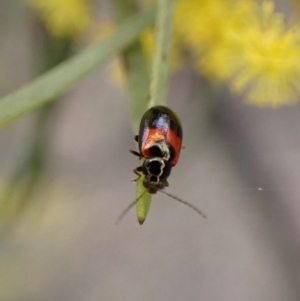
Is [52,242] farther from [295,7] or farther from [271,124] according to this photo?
[295,7]

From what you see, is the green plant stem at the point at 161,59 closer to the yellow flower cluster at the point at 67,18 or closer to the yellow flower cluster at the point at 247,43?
the yellow flower cluster at the point at 247,43

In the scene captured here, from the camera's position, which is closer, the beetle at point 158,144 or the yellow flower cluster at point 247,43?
the beetle at point 158,144

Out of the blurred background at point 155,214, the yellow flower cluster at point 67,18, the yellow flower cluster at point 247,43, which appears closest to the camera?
the yellow flower cluster at point 247,43

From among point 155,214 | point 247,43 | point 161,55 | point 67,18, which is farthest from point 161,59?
point 155,214

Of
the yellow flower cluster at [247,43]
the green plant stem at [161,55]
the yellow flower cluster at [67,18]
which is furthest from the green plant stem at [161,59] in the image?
the yellow flower cluster at [67,18]

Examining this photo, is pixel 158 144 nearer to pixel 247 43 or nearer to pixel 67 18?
pixel 247 43

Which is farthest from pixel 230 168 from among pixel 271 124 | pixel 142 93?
pixel 142 93
